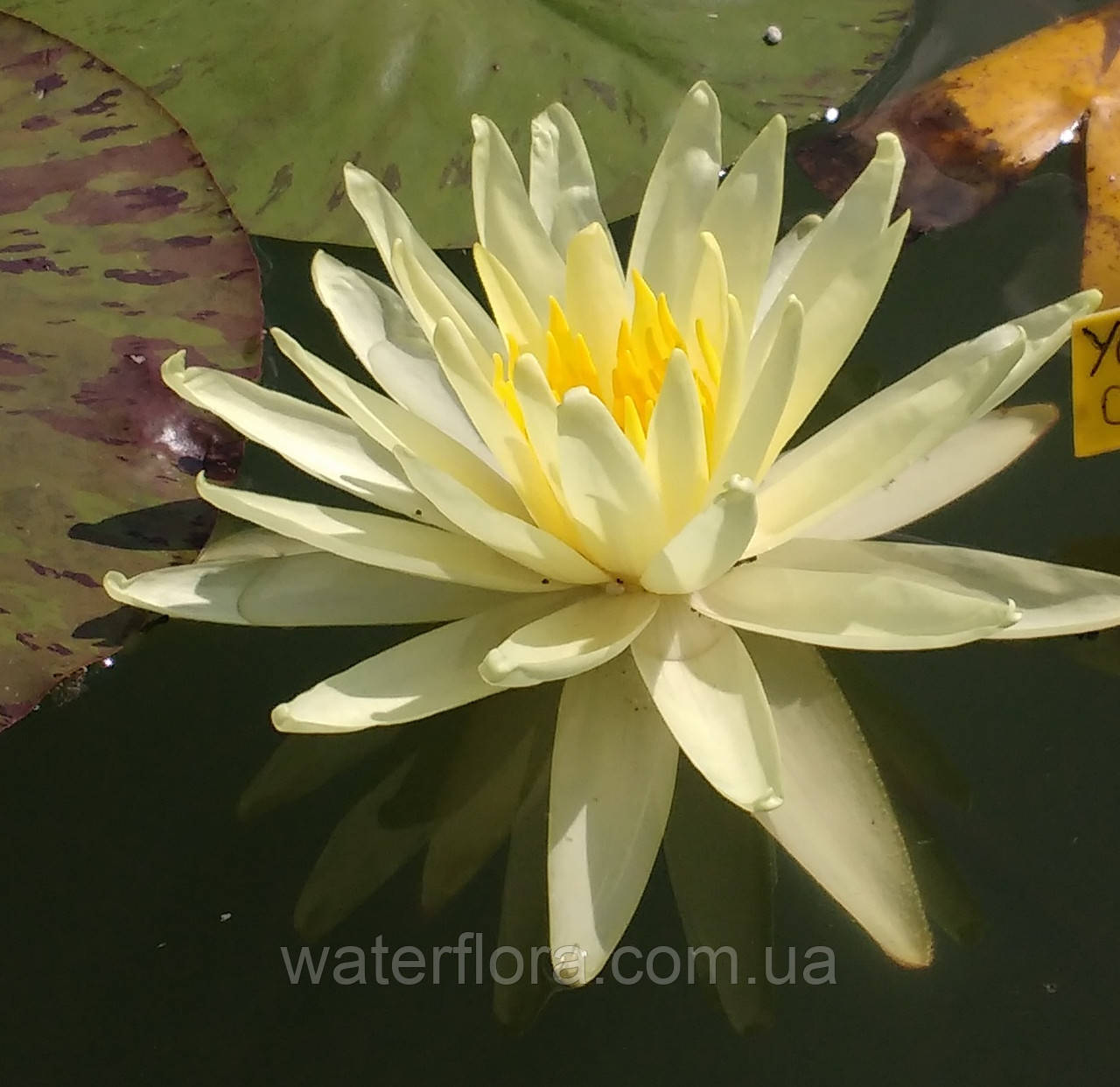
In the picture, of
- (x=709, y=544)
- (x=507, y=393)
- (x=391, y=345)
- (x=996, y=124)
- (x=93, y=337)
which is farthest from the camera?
(x=996, y=124)

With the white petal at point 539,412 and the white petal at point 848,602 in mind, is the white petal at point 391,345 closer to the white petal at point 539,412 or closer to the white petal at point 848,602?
the white petal at point 539,412

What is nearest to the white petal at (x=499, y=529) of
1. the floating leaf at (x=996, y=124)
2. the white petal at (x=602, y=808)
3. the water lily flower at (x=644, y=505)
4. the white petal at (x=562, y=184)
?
the water lily flower at (x=644, y=505)

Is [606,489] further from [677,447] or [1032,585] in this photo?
[1032,585]

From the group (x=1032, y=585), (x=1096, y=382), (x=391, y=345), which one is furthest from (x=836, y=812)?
(x=391, y=345)

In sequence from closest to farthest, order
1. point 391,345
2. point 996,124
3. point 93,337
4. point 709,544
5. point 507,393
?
point 709,544, point 507,393, point 391,345, point 93,337, point 996,124

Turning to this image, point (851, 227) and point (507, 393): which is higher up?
point (851, 227)

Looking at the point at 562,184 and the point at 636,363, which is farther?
the point at 562,184

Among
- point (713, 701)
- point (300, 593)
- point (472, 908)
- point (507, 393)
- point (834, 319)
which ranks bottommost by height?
point (472, 908)

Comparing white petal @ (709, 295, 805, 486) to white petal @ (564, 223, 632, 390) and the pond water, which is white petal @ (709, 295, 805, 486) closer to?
white petal @ (564, 223, 632, 390)
